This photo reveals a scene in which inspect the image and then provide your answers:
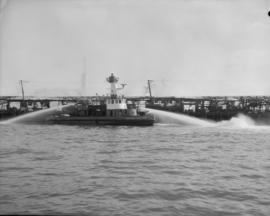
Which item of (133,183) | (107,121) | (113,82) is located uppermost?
(113,82)

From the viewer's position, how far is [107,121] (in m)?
63.4

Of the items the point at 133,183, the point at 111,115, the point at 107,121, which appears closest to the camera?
the point at 133,183

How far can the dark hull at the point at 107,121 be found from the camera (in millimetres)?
62250

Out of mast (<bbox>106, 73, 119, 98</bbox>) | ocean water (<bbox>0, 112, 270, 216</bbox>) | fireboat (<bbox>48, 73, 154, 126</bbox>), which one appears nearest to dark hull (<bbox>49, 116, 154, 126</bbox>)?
fireboat (<bbox>48, 73, 154, 126</bbox>)

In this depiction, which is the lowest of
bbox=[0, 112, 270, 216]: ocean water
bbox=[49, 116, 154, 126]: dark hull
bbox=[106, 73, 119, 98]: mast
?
bbox=[0, 112, 270, 216]: ocean water

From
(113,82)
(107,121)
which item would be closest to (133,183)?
(107,121)

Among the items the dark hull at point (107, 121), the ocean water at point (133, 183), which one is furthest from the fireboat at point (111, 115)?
the ocean water at point (133, 183)

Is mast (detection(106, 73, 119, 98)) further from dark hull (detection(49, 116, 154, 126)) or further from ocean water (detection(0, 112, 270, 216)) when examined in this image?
ocean water (detection(0, 112, 270, 216))

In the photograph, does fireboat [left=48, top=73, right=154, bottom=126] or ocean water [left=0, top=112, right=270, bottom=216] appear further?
fireboat [left=48, top=73, right=154, bottom=126]

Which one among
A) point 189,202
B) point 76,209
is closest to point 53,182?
point 76,209

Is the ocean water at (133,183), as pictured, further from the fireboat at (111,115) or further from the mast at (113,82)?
the mast at (113,82)

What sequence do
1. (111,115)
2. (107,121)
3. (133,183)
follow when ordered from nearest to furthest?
(133,183), (107,121), (111,115)

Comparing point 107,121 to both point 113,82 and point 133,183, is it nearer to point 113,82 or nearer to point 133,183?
point 113,82

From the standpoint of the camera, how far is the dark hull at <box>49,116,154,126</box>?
62250mm
